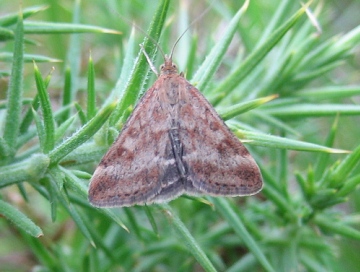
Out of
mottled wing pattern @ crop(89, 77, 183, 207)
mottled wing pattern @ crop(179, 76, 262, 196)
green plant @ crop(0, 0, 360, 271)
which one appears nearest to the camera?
green plant @ crop(0, 0, 360, 271)

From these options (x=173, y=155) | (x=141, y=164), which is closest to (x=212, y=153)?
(x=173, y=155)

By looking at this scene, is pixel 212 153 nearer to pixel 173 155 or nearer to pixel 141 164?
pixel 173 155

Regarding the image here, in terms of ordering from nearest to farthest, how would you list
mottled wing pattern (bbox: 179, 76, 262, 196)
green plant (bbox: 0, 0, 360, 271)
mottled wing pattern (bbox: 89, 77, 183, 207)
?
1. green plant (bbox: 0, 0, 360, 271)
2. mottled wing pattern (bbox: 89, 77, 183, 207)
3. mottled wing pattern (bbox: 179, 76, 262, 196)

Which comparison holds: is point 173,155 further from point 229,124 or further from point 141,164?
point 229,124

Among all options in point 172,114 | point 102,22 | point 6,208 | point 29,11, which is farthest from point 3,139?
point 102,22

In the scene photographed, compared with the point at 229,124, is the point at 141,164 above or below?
below

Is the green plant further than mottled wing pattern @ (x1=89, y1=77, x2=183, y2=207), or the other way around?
mottled wing pattern @ (x1=89, y1=77, x2=183, y2=207)

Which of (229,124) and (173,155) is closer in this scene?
(229,124)
